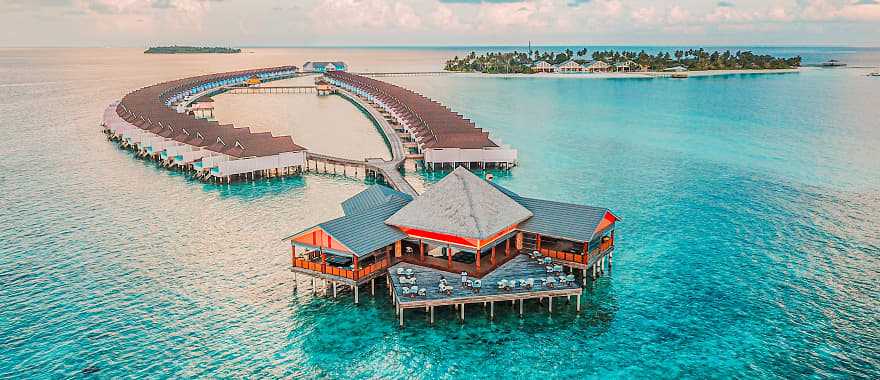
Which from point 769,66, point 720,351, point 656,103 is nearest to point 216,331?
point 720,351

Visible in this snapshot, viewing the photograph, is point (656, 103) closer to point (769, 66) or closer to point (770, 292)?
point (770, 292)

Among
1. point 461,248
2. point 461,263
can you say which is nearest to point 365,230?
point 461,248

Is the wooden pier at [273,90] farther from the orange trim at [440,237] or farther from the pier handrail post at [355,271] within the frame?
the pier handrail post at [355,271]

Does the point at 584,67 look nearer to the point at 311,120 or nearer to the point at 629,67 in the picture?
the point at 629,67

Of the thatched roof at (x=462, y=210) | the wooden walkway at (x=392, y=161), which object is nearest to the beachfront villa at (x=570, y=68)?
the wooden walkway at (x=392, y=161)

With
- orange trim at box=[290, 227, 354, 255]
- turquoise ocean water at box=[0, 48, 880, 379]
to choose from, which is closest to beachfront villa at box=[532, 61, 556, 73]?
turquoise ocean water at box=[0, 48, 880, 379]

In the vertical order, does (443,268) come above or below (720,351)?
above

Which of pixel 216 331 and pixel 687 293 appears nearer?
pixel 216 331
